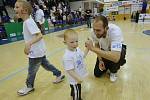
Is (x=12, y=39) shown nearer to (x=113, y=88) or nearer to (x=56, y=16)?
(x=56, y=16)

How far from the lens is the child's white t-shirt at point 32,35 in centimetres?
237

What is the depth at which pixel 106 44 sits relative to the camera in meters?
2.82

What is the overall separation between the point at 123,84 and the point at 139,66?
92 centimetres

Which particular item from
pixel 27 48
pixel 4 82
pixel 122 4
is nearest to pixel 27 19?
pixel 27 48

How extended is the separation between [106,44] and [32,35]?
3.50 feet

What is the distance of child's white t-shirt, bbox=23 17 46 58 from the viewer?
2367 mm

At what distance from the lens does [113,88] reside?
107 inches

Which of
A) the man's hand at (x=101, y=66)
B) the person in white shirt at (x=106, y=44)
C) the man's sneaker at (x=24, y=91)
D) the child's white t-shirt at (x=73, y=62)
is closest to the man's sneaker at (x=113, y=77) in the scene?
the person in white shirt at (x=106, y=44)

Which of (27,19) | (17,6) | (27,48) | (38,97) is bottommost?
(38,97)

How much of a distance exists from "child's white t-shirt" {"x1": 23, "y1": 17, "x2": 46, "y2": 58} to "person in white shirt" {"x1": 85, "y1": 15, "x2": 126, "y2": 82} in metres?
0.62

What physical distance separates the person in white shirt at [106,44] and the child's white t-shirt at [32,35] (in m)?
0.62

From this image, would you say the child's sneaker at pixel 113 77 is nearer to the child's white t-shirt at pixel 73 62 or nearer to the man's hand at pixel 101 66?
the man's hand at pixel 101 66

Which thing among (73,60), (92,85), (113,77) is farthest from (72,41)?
(113,77)

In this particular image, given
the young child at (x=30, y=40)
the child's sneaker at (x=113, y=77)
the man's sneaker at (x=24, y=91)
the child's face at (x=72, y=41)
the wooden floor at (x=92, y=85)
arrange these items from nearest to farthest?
the child's face at (x=72, y=41) → the young child at (x=30, y=40) → the wooden floor at (x=92, y=85) → the man's sneaker at (x=24, y=91) → the child's sneaker at (x=113, y=77)
